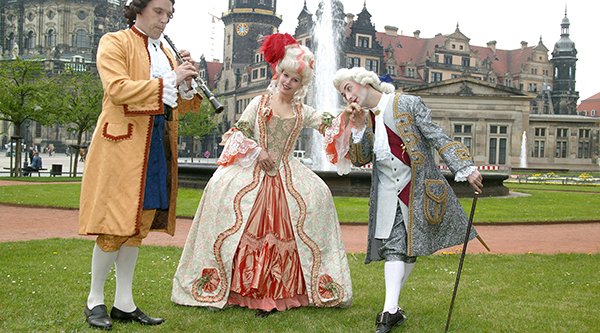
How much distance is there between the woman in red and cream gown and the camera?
12.6 feet

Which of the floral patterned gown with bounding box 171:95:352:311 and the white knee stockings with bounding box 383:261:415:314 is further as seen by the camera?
the floral patterned gown with bounding box 171:95:352:311

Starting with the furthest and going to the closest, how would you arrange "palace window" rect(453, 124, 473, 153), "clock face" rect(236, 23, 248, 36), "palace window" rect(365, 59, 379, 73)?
"clock face" rect(236, 23, 248, 36), "palace window" rect(365, 59, 379, 73), "palace window" rect(453, 124, 473, 153)

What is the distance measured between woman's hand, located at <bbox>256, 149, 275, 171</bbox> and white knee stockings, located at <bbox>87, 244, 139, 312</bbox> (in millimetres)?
1109

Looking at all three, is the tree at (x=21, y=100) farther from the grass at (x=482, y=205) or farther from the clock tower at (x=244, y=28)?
the clock tower at (x=244, y=28)

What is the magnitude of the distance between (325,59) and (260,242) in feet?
136

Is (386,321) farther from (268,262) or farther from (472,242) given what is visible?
(472,242)

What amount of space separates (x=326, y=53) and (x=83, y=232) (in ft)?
146

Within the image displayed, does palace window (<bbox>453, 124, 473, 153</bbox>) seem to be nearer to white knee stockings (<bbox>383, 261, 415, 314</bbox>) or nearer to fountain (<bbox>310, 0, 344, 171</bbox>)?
fountain (<bbox>310, 0, 344, 171</bbox>)

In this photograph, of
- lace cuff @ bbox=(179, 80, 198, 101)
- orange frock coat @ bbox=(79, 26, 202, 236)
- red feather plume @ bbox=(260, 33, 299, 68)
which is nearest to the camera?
orange frock coat @ bbox=(79, 26, 202, 236)

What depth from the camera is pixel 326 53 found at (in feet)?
A: 152

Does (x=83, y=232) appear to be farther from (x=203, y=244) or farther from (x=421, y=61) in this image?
(x=421, y=61)

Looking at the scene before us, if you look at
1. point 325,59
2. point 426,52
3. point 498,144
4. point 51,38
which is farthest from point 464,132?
point 51,38

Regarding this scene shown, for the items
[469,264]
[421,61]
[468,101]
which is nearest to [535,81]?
[421,61]

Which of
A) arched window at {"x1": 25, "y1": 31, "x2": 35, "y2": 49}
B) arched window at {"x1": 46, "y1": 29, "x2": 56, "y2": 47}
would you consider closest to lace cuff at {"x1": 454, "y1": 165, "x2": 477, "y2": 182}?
arched window at {"x1": 46, "y1": 29, "x2": 56, "y2": 47}
